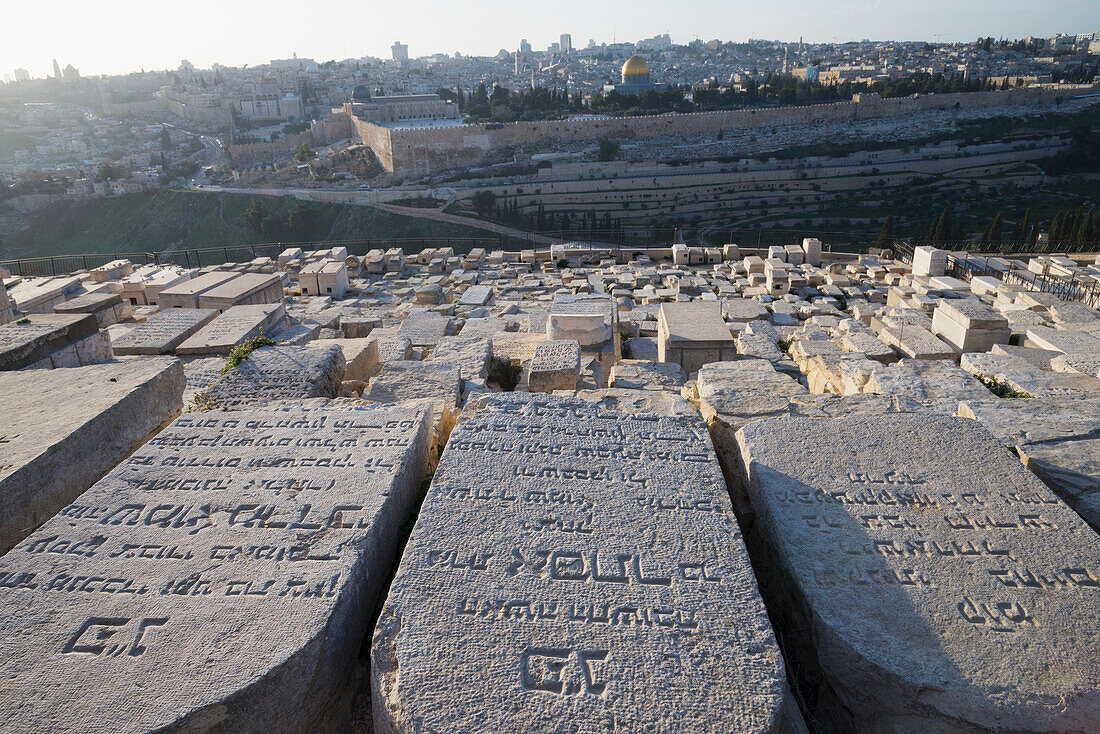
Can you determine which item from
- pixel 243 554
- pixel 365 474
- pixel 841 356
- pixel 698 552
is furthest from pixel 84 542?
pixel 841 356

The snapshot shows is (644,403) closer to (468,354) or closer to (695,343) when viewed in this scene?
(468,354)

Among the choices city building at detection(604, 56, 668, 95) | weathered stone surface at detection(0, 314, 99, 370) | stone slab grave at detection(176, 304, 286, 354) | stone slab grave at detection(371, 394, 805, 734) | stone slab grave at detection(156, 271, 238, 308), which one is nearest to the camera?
stone slab grave at detection(371, 394, 805, 734)

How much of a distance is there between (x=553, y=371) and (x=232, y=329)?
271 cm

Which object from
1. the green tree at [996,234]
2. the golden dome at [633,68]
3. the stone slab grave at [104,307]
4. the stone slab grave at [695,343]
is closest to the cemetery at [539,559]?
the stone slab grave at [695,343]

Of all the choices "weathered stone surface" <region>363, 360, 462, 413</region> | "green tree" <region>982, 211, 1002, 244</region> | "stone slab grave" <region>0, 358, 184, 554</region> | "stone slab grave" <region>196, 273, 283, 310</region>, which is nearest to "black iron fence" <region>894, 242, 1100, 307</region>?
"green tree" <region>982, 211, 1002, 244</region>

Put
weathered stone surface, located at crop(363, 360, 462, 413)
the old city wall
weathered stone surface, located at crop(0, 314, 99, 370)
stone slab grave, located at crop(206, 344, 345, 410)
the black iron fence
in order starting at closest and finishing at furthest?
stone slab grave, located at crop(206, 344, 345, 410)
weathered stone surface, located at crop(0, 314, 99, 370)
weathered stone surface, located at crop(363, 360, 462, 413)
the black iron fence
the old city wall

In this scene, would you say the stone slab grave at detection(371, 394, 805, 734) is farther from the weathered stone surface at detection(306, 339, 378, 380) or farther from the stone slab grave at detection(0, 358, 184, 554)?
the weathered stone surface at detection(306, 339, 378, 380)

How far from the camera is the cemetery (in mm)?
1445

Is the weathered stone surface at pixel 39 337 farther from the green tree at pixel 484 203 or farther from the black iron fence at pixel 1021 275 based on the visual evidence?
the green tree at pixel 484 203

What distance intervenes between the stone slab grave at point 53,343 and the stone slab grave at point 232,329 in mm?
807

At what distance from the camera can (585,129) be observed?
140ft

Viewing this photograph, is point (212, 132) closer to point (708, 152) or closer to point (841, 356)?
point (708, 152)

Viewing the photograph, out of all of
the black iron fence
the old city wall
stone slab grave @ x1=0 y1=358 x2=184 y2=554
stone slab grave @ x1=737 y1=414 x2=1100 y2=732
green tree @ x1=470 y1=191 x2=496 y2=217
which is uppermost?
the old city wall

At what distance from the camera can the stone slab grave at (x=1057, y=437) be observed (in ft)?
7.22
